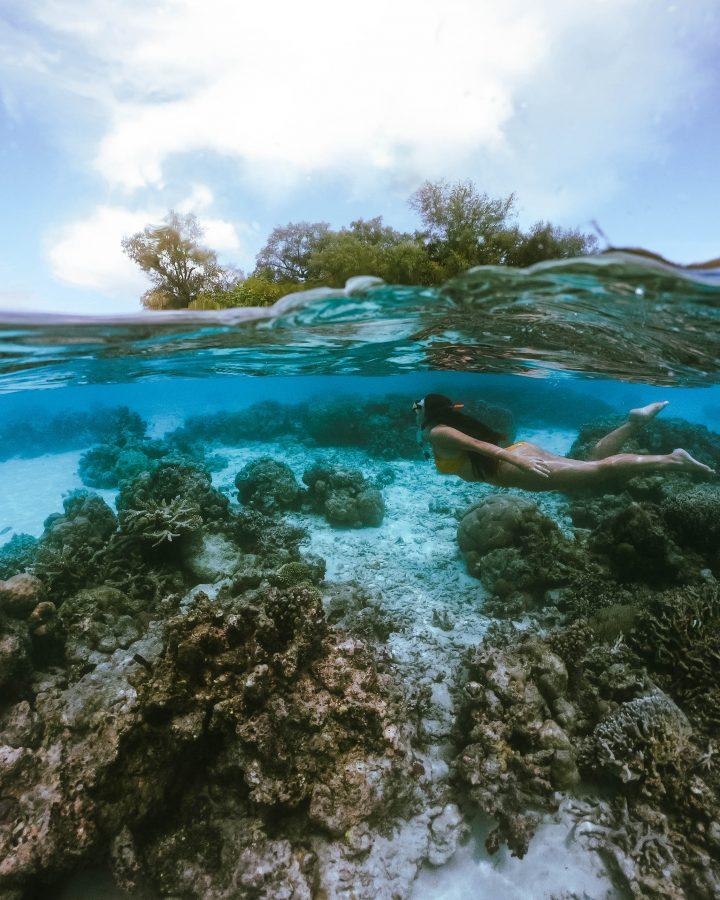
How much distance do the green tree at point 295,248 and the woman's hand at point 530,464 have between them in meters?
6.41

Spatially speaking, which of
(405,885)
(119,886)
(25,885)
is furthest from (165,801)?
(405,885)

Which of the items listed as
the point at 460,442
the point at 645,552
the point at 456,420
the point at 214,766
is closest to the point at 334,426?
the point at 456,420

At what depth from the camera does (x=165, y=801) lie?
398 cm

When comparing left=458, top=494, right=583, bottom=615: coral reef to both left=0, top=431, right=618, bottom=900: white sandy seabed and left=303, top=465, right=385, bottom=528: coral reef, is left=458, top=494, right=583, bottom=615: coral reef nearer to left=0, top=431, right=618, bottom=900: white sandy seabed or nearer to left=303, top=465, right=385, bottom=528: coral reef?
left=0, top=431, right=618, bottom=900: white sandy seabed

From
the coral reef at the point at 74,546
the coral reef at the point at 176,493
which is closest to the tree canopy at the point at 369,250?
the coral reef at the point at 176,493

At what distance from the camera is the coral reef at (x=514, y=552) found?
7.71 m

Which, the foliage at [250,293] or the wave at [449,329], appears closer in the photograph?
the wave at [449,329]

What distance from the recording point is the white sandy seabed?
3.87 metres

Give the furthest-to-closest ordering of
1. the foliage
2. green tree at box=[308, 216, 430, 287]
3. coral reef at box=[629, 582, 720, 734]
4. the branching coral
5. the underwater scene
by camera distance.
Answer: the foliage
green tree at box=[308, 216, 430, 287]
the branching coral
coral reef at box=[629, 582, 720, 734]
the underwater scene

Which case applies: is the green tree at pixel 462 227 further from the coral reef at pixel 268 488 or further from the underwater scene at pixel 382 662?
the coral reef at pixel 268 488

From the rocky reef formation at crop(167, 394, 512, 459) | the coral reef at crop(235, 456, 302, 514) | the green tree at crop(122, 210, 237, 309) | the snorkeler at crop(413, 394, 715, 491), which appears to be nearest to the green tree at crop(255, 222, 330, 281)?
the green tree at crop(122, 210, 237, 309)

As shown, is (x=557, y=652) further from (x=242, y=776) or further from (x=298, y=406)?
(x=298, y=406)

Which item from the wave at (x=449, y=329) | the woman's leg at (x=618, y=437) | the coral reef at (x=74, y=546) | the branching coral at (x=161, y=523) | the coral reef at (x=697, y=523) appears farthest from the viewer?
the branching coral at (x=161, y=523)

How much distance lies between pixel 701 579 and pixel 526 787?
5553 mm
